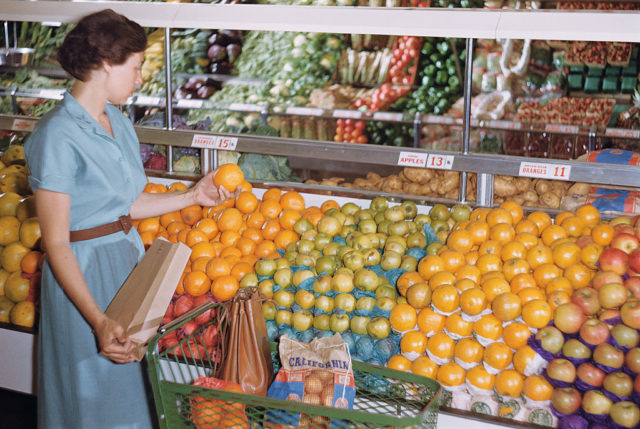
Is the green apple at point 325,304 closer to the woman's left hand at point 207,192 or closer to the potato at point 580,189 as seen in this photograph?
the woman's left hand at point 207,192

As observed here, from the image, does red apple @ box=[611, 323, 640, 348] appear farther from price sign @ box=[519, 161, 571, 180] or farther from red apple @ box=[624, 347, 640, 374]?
price sign @ box=[519, 161, 571, 180]

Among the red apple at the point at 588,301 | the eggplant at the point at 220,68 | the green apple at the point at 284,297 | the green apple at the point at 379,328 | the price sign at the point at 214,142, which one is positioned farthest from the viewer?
the eggplant at the point at 220,68

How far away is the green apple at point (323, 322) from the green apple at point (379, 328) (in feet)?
0.60

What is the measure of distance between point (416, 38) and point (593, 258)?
311 centimetres

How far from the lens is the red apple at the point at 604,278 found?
234 cm

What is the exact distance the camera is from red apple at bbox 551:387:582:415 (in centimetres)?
217

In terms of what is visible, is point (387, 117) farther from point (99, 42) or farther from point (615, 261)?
point (99, 42)

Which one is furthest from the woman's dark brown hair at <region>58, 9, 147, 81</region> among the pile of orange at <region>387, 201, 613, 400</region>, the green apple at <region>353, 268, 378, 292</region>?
the pile of orange at <region>387, 201, 613, 400</region>

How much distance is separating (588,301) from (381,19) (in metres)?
1.62

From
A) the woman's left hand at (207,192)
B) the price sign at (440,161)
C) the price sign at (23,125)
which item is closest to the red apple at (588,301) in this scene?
the price sign at (440,161)

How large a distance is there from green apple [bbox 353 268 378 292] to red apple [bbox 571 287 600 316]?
31.1 inches

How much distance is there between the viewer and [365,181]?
4086 mm

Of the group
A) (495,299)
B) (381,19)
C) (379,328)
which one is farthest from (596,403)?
(381,19)

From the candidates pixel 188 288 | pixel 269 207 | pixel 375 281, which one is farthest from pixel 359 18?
pixel 188 288
